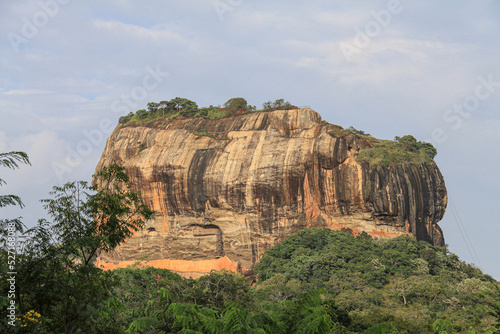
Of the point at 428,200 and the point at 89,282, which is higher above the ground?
the point at 428,200

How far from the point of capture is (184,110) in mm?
67312

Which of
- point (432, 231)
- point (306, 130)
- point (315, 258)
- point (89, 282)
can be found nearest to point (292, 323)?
point (89, 282)

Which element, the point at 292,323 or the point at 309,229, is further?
the point at 309,229

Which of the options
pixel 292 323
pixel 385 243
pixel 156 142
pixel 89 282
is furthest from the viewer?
pixel 156 142

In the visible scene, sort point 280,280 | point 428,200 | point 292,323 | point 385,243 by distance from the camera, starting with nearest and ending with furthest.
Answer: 1. point 292,323
2. point 280,280
3. point 385,243
4. point 428,200

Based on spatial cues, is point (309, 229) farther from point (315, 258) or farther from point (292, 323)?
point (292, 323)

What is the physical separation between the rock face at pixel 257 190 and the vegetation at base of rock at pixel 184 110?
75.6 inches

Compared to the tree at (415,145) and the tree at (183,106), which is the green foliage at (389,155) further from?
the tree at (183,106)

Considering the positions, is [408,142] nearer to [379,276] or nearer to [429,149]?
[429,149]

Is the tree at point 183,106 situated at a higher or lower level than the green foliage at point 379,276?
higher

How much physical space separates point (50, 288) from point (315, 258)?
4130cm

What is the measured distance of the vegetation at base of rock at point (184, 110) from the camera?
64.1 m

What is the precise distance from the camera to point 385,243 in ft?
174

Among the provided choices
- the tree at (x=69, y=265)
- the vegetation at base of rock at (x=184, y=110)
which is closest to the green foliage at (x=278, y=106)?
the vegetation at base of rock at (x=184, y=110)
